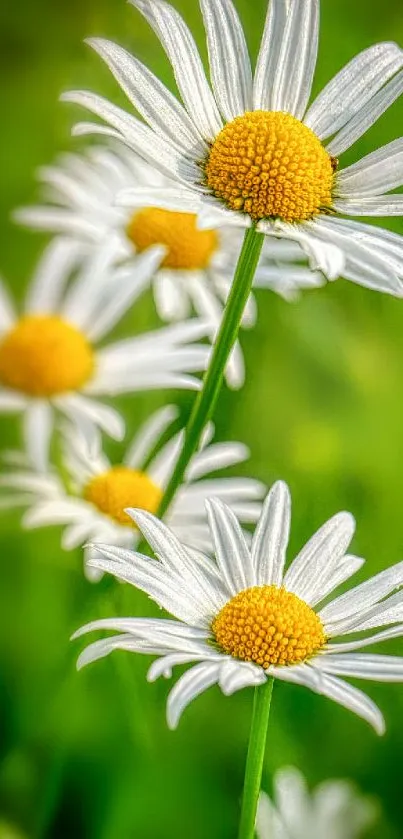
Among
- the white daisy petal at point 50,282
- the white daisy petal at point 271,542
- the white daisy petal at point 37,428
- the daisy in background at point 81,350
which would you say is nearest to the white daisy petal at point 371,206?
the white daisy petal at point 271,542

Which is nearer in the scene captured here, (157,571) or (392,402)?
(157,571)

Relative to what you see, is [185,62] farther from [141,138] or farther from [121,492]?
[121,492]

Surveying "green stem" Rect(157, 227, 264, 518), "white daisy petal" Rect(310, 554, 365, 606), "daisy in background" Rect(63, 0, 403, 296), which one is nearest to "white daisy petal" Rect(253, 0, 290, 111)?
"daisy in background" Rect(63, 0, 403, 296)

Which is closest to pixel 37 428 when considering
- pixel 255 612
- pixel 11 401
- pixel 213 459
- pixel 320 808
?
pixel 11 401

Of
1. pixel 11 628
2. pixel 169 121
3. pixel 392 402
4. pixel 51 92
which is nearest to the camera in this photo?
pixel 169 121

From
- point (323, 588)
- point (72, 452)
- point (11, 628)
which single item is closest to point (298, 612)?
point (323, 588)

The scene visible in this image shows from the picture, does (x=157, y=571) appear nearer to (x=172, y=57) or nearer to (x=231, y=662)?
(x=231, y=662)

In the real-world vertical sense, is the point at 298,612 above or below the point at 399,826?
above

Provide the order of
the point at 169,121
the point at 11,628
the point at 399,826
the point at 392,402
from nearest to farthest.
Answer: the point at 169,121 < the point at 399,826 < the point at 11,628 < the point at 392,402
